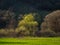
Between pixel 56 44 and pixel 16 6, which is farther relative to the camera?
pixel 16 6

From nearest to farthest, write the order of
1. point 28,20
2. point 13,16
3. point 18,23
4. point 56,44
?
point 56,44
point 28,20
point 18,23
point 13,16

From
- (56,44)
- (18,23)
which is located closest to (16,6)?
(18,23)

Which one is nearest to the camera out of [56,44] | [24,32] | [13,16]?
→ [56,44]

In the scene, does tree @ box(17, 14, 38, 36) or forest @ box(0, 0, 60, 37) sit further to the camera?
tree @ box(17, 14, 38, 36)

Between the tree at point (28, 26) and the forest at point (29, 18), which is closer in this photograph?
the forest at point (29, 18)

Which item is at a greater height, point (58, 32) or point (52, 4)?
point (52, 4)

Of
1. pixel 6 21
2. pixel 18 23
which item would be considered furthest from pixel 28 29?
pixel 6 21

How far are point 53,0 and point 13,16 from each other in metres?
2.99

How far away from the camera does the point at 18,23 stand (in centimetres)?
1080

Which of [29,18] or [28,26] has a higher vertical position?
[29,18]

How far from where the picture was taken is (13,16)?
11586 mm

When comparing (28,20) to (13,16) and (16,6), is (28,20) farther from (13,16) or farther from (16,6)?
(16,6)

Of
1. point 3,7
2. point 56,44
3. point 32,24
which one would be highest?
point 3,7

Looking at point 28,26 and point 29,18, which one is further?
point 29,18
